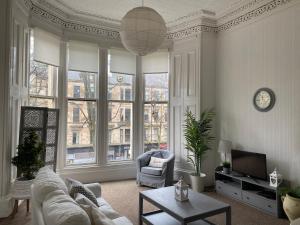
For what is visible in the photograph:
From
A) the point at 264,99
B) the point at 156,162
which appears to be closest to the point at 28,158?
the point at 156,162

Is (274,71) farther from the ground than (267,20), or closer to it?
closer to it

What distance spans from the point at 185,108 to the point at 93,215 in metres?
3.92

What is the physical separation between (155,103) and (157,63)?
0.97m

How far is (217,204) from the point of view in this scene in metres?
2.87

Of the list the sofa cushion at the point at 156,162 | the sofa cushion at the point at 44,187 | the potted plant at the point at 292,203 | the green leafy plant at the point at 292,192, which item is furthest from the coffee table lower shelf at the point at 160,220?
the sofa cushion at the point at 156,162

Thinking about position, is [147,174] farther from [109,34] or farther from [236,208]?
[109,34]

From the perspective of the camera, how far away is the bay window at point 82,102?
5.16m

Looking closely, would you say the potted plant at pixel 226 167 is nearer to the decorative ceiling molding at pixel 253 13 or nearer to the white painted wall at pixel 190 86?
the white painted wall at pixel 190 86

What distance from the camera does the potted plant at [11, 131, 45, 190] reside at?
342 cm

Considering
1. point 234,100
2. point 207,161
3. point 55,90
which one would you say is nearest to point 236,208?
point 207,161

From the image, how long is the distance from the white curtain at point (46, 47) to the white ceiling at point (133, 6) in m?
0.59

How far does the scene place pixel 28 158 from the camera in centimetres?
345

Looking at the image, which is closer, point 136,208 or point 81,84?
point 136,208

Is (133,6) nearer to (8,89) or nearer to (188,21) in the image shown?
(188,21)
